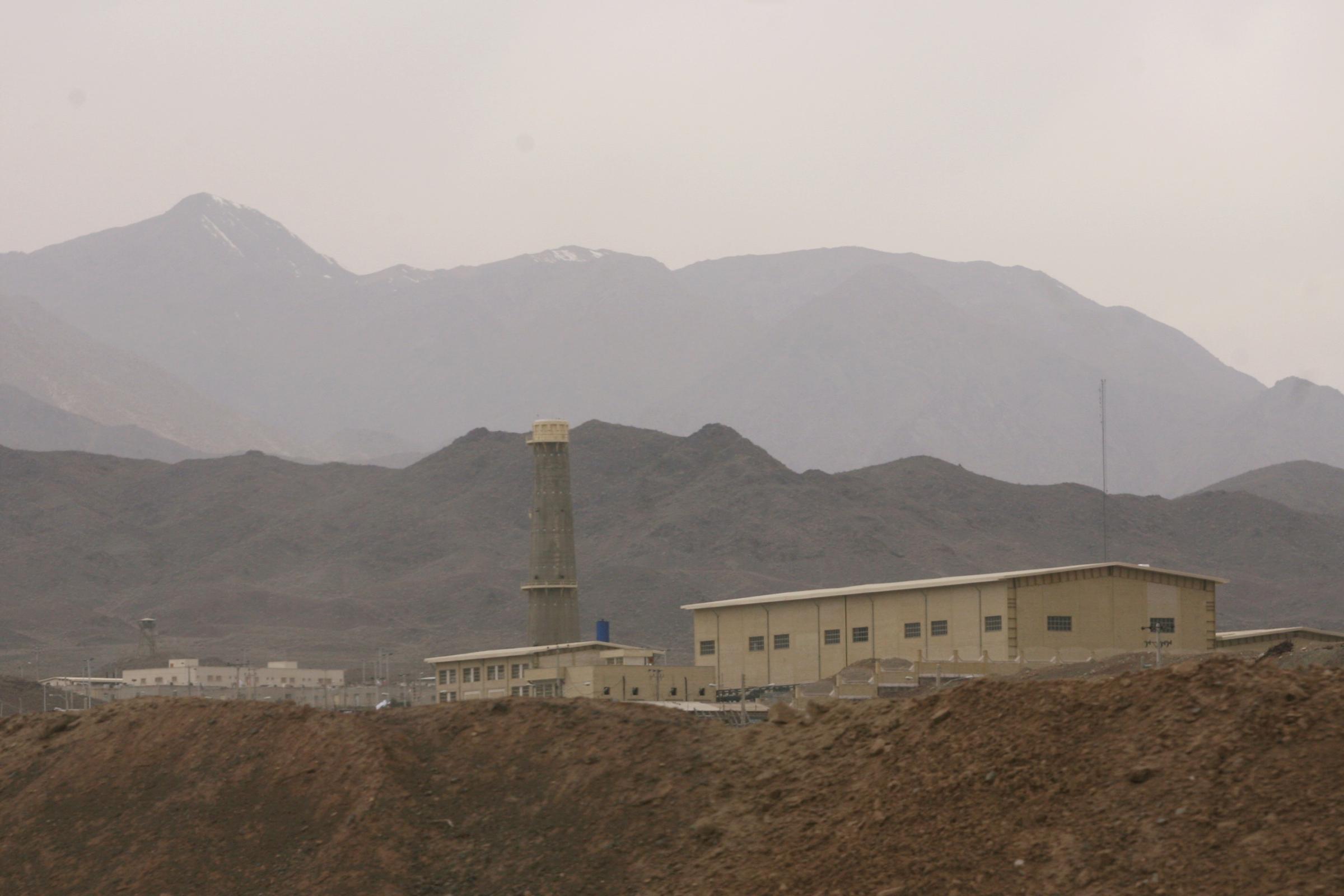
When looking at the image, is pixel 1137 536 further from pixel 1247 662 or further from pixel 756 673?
pixel 1247 662

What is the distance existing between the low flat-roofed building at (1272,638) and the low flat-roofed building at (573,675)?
19.5 metres

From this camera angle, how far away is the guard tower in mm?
116875

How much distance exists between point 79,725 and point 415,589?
5053 inches

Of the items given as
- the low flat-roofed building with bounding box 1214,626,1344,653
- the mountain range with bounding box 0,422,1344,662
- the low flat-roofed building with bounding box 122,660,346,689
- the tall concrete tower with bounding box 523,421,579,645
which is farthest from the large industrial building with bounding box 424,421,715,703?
the mountain range with bounding box 0,422,1344,662

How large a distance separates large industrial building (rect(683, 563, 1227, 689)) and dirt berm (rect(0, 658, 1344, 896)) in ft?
86.2

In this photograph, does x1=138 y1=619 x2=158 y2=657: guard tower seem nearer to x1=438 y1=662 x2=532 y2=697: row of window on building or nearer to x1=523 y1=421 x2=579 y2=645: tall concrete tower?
x1=438 y1=662 x2=532 y2=697: row of window on building

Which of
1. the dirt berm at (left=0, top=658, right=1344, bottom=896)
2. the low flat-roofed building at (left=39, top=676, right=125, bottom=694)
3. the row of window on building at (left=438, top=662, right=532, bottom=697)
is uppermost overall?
the dirt berm at (left=0, top=658, right=1344, bottom=896)

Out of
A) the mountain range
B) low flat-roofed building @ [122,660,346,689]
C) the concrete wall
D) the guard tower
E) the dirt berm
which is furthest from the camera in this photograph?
the mountain range

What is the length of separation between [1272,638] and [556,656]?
28425mm

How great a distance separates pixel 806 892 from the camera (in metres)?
21.0

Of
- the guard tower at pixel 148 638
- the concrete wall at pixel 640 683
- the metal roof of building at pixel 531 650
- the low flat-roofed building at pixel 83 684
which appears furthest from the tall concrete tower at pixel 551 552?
the guard tower at pixel 148 638

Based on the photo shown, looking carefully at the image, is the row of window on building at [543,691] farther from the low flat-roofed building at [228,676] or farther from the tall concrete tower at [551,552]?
the low flat-roofed building at [228,676]

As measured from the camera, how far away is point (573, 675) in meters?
62.2

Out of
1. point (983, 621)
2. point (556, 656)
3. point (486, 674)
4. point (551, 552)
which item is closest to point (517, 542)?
point (551, 552)
